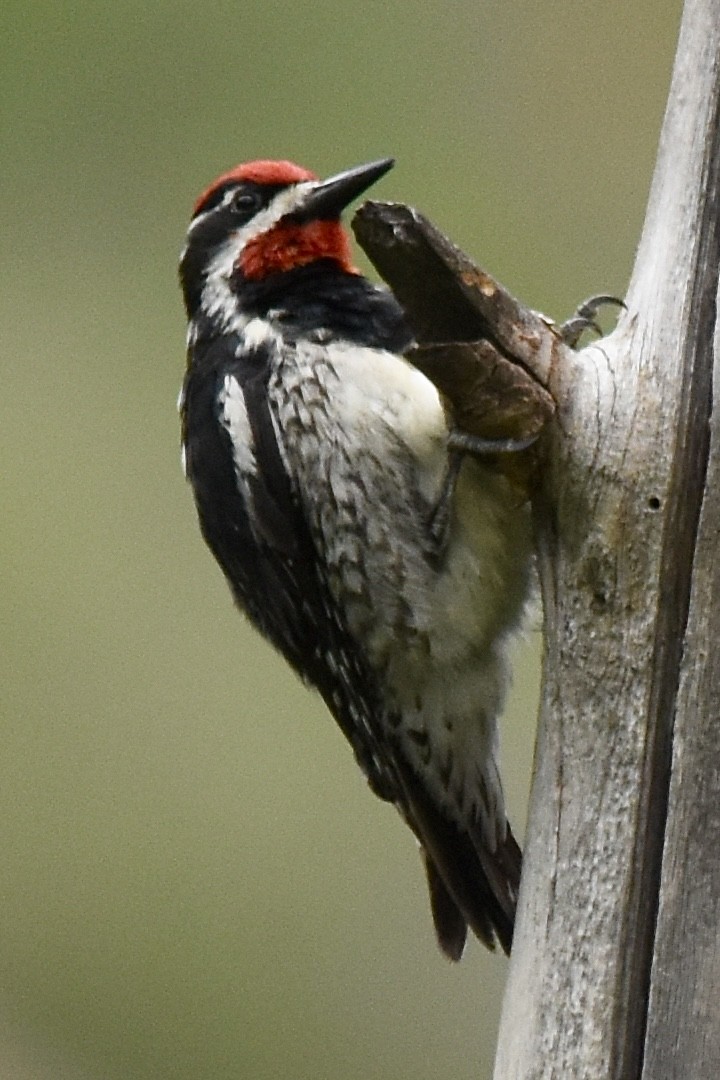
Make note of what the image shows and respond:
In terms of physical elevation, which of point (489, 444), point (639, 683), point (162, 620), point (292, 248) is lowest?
point (162, 620)

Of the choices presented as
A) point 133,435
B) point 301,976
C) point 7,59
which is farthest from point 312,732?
point 7,59

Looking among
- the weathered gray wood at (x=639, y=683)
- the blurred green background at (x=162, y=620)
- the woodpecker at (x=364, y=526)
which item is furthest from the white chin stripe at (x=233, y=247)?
the blurred green background at (x=162, y=620)

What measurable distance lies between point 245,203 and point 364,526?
2.62 ft

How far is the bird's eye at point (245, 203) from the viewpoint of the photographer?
304cm

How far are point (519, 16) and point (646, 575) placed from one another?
252cm

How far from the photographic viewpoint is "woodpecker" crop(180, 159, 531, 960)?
8.25 ft

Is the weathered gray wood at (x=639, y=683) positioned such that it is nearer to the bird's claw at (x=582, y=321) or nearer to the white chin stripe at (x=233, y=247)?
the bird's claw at (x=582, y=321)

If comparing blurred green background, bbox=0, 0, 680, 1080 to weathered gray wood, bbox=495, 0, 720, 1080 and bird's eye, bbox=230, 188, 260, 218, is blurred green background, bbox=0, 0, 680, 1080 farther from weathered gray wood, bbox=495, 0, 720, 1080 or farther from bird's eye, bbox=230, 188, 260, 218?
weathered gray wood, bbox=495, 0, 720, 1080

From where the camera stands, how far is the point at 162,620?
175 inches

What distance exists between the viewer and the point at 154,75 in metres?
4.48

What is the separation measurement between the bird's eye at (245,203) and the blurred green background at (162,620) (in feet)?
3.83

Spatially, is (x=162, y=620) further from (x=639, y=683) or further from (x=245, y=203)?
(x=639, y=683)

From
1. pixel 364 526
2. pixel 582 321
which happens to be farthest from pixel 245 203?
pixel 582 321

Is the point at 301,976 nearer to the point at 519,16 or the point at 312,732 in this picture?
the point at 312,732
